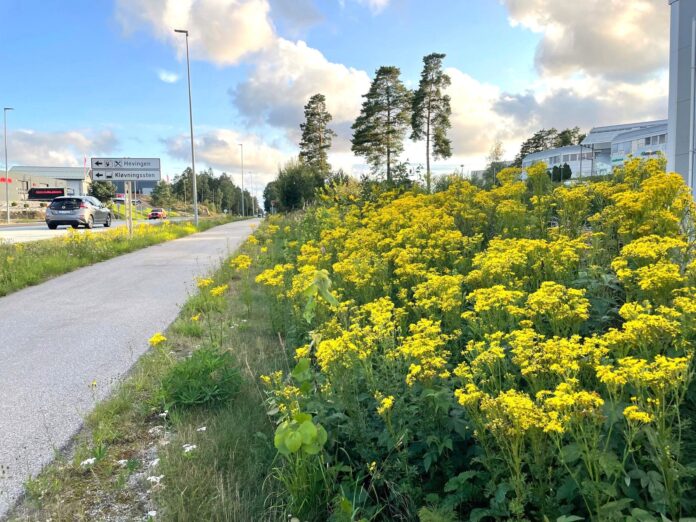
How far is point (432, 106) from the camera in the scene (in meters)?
42.8

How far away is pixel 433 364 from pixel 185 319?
446 centimetres

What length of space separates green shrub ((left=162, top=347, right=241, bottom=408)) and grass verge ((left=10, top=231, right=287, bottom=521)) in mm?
56

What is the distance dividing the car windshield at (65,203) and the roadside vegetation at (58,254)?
10.8 meters

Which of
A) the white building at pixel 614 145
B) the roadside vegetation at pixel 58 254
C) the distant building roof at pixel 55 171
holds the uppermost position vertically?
the distant building roof at pixel 55 171

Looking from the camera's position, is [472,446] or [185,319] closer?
A: [472,446]

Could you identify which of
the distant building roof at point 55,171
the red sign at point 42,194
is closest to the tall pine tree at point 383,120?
the red sign at point 42,194

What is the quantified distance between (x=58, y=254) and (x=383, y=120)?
35160mm

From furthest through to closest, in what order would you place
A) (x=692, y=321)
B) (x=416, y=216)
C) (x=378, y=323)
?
(x=416, y=216) < (x=378, y=323) < (x=692, y=321)

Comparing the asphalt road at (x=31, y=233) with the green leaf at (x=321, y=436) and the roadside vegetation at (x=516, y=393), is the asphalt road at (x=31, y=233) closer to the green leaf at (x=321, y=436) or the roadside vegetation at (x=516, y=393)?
the roadside vegetation at (x=516, y=393)

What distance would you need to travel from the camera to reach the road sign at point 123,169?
18172 millimetres

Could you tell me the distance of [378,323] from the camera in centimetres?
259

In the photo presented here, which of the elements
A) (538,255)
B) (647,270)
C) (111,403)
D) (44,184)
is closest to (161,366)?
(111,403)

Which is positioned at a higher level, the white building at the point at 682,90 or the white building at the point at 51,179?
the white building at the point at 51,179

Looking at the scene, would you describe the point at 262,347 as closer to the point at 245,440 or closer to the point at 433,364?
the point at 245,440
